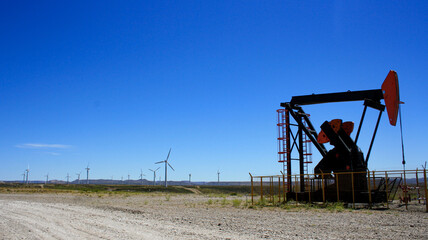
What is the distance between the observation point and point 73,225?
38.0 feet

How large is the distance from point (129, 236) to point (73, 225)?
11.5ft

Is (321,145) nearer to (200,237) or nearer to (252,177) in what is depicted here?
(252,177)

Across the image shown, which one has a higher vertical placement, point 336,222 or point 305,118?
point 305,118

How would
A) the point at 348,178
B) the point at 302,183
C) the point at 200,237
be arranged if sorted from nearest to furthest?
the point at 200,237
the point at 348,178
the point at 302,183

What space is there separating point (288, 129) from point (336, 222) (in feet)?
33.7

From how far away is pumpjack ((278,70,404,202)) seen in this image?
17.2 meters

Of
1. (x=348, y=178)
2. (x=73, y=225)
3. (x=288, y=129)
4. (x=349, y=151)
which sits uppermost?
(x=288, y=129)

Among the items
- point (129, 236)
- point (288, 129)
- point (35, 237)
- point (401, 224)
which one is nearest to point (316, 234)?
point (401, 224)

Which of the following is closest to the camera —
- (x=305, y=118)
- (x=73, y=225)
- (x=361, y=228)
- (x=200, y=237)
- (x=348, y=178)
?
(x=200, y=237)

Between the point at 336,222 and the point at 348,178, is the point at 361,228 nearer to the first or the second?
the point at 336,222

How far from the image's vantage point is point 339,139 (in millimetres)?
18859

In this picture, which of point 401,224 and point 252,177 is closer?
point 401,224

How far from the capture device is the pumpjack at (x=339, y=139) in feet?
56.4

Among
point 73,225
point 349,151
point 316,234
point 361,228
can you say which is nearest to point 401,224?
point 361,228
